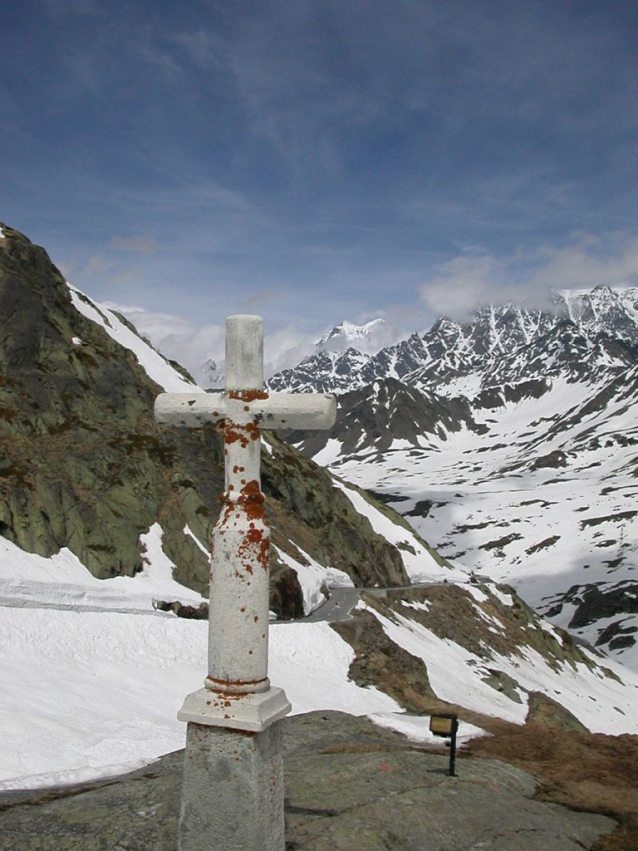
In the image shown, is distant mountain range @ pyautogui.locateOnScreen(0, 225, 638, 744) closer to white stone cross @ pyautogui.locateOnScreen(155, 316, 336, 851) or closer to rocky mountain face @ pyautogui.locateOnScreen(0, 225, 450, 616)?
rocky mountain face @ pyautogui.locateOnScreen(0, 225, 450, 616)

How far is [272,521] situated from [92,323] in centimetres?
2270

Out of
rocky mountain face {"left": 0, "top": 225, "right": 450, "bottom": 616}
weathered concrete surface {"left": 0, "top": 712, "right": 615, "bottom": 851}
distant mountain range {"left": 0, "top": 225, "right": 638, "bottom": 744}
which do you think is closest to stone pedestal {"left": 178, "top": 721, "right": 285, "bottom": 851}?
weathered concrete surface {"left": 0, "top": 712, "right": 615, "bottom": 851}

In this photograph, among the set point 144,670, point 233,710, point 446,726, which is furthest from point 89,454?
point 233,710

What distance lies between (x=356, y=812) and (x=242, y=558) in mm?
5182

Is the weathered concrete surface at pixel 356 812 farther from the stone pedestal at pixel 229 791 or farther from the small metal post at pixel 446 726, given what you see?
Result: the stone pedestal at pixel 229 791

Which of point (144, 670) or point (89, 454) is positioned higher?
point (89, 454)

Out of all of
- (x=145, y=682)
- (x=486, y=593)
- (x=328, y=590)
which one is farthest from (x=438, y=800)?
(x=486, y=593)

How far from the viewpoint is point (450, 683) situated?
4047 centimetres

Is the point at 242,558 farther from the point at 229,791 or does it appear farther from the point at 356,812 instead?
the point at 356,812

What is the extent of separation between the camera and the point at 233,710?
7.54 meters

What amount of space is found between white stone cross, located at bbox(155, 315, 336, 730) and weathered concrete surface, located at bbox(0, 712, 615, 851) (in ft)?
9.09

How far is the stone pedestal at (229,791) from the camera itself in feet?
24.3

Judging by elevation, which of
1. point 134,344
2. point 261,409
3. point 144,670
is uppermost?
point 134,344

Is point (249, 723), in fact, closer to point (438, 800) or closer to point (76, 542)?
point (438, 800)
